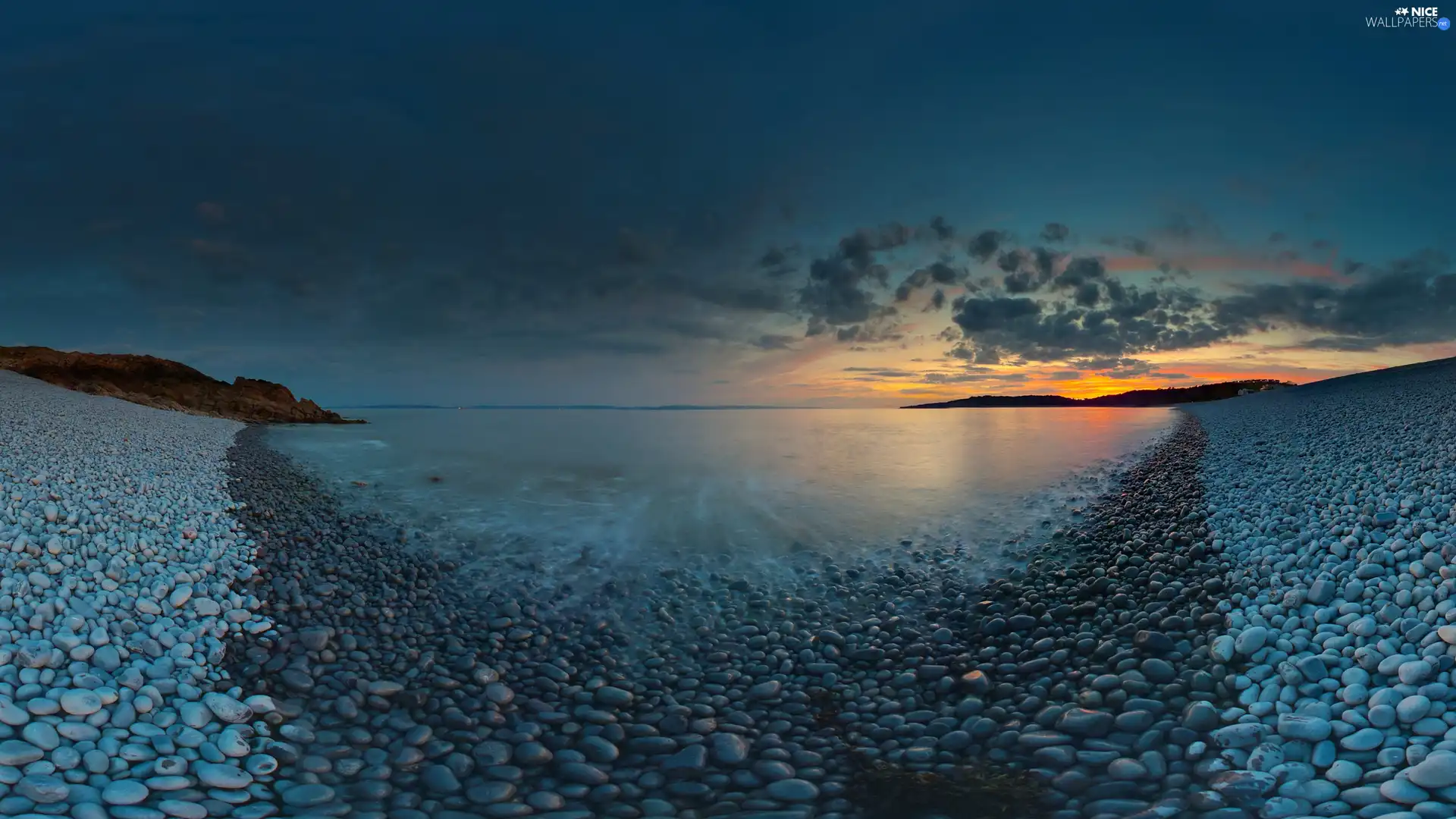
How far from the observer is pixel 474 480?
17.1 metres

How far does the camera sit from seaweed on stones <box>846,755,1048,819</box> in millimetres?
3781

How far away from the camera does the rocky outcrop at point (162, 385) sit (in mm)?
31906

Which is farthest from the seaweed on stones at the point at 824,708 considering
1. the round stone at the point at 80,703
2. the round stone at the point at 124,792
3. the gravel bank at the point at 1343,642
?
the round stone at the point at 80,703

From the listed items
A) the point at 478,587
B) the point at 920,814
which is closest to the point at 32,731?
the point at 478,587

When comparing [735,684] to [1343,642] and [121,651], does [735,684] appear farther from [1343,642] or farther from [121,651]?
[121,651]

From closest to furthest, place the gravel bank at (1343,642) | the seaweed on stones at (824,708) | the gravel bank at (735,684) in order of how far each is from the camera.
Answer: the gravel bank at (1343,642)
the gravel bank at (735,684)
the seaweed on stones at (824,708)

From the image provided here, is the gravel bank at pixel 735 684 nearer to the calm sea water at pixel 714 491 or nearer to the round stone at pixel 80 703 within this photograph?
→ the round stone at pixel 80 703

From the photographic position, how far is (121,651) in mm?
5012

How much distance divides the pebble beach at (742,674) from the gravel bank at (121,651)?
0.03 metres

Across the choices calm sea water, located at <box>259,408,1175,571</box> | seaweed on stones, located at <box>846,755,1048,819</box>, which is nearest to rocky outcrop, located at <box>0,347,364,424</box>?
calm sea water, located at <box>259,408,1175,571</box>

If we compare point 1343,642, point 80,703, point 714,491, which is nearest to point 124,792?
point 80,703

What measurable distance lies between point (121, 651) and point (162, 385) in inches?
1675

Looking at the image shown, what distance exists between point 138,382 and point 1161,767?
4923 centimetres

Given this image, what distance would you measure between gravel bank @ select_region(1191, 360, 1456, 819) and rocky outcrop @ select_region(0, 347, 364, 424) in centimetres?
3851
